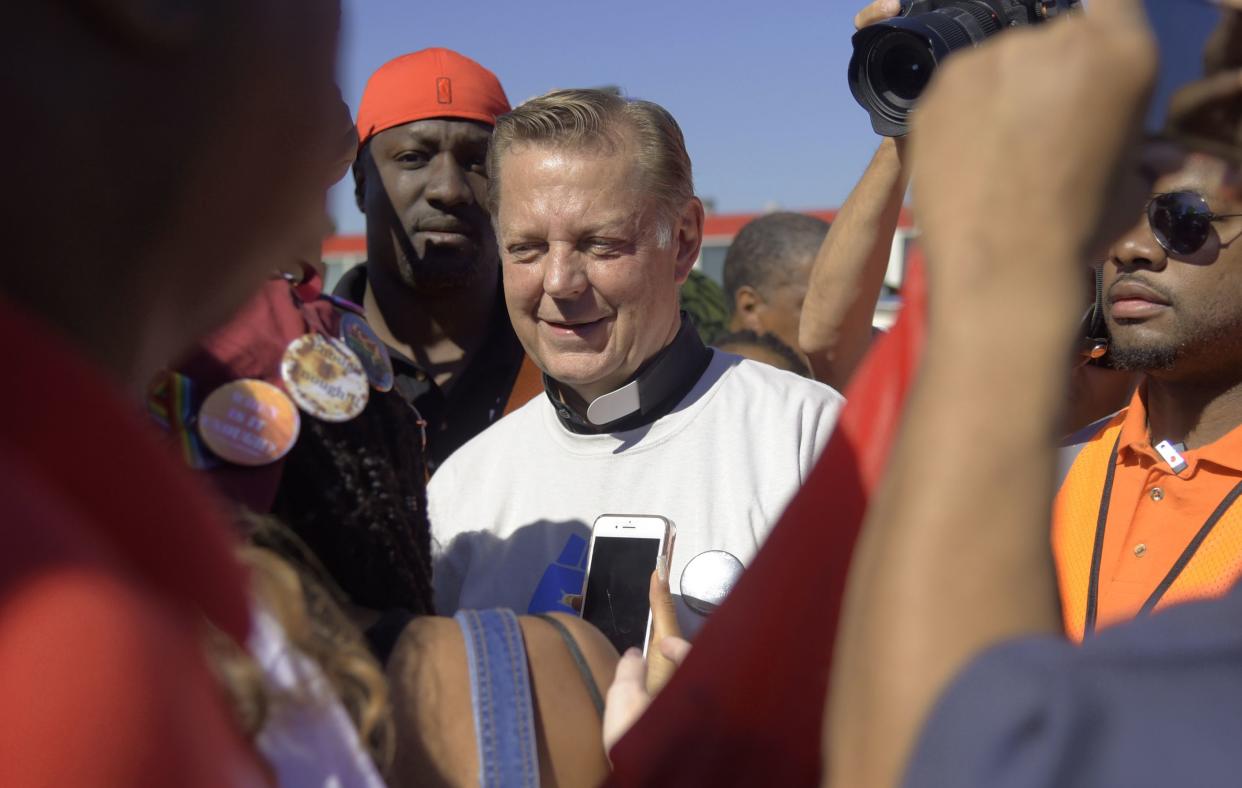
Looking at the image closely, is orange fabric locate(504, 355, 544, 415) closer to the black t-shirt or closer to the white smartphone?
the black t-shirt

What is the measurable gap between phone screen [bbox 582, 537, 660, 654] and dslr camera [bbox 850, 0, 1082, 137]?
901 mm

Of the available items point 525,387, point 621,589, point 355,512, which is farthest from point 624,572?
point 525,387

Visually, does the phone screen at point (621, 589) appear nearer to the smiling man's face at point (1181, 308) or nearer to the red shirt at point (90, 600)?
the smiling man's face at point (1181, 308)

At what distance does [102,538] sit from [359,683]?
0.45 m

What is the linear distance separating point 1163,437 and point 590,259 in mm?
1247

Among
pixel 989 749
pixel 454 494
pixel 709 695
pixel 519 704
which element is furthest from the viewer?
pixel 454 494

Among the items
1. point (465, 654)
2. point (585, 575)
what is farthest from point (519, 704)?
point (585, 575)

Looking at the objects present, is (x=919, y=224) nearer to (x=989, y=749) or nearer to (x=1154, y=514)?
(x=989, y=749)

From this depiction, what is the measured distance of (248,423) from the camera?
148 centimetres

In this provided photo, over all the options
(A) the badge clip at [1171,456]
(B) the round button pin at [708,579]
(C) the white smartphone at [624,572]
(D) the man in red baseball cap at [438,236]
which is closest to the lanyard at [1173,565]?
(A) the badge clip at [1171,456]

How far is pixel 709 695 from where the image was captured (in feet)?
3.10

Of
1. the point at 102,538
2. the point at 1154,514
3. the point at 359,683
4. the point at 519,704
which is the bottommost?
the point at 1154,514

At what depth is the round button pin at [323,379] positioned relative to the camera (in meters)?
1.54

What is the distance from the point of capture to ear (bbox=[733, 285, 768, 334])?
5781 millimetres
